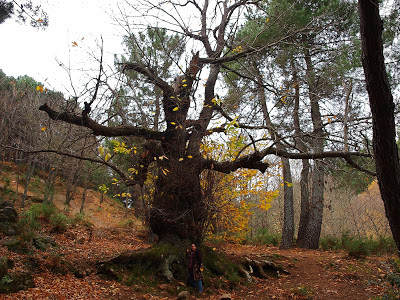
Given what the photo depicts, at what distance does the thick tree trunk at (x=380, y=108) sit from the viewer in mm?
2447

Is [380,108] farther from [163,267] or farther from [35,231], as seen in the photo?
[35,231]

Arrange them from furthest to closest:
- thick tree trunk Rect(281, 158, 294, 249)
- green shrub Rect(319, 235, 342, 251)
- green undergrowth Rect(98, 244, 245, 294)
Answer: thick tree trunk Rect(281, 158, 294, 249) → green shrub Rect(319, 235, 342, 251) → green undergrowth Rect(98, 244, 245, 294)

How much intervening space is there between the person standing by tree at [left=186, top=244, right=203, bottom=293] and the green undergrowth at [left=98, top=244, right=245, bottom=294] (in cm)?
24

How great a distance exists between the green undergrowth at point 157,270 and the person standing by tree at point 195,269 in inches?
9.4

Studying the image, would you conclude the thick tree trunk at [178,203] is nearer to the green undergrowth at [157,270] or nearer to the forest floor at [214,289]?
the green undergrowth at [157,270]

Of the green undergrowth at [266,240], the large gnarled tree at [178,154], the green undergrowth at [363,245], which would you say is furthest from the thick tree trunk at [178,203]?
the green undergrowth at [266,240]

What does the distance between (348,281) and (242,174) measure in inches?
148

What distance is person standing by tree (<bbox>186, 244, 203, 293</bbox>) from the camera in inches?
237

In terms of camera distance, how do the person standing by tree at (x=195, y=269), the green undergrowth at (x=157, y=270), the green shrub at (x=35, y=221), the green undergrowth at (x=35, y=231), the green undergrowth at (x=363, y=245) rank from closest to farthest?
1. the green undergrowth at (x=157, y=270)
2. the person standing by tree at (x=195, y=269)
3. the green undergrowth at (x=35, y=231)
4. the green shrub at (x=35, y=221)
5. the green undergrowth at (x=363, y=245)

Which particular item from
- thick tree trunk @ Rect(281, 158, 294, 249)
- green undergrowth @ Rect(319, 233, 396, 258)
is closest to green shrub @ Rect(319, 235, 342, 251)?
green undergrowth @ Rect(319, 233, 396, 258)

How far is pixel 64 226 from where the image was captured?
30.6 ft

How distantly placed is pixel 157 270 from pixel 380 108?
5.53 m

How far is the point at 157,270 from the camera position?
6.19m

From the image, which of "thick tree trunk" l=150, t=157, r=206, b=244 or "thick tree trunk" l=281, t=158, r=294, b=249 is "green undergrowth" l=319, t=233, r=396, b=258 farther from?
"thick tree trunk" l=150, t=157, r=206, b=244
